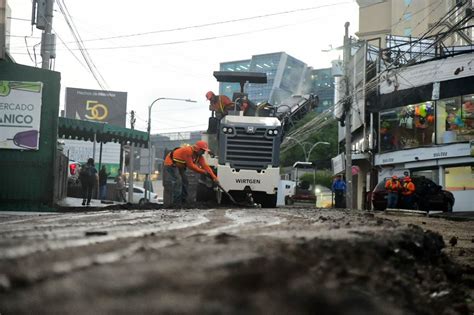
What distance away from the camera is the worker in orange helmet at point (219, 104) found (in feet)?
46.4

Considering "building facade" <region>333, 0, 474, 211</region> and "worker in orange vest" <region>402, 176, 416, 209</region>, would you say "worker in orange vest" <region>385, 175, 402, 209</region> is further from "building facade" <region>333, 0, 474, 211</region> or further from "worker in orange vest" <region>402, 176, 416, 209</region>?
"building facade" <region>333, 0, 474, 211</region>

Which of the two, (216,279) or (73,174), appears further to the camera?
(73,174)

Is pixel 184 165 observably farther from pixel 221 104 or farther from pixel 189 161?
pixel 221 104

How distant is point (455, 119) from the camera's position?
27.0m

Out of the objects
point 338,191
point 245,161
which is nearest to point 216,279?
point 245,161

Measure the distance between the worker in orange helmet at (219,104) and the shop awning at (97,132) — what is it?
4911 mm

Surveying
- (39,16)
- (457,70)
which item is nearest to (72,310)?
(39,16)

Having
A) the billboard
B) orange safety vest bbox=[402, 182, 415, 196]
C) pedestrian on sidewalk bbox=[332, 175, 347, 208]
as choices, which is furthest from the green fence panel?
the billboard

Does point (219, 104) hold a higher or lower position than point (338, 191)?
higher

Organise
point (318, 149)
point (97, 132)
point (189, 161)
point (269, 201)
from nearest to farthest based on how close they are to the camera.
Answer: point (189, 161) < point (269, 201) < point (97, 132) < point (318, 149)

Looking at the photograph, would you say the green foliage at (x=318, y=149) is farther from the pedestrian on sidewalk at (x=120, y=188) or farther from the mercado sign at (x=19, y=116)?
the mercado sign at (x=19, y=116)

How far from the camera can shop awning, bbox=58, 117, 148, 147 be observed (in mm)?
16922

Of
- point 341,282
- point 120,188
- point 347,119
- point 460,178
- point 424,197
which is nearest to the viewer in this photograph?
point 341,282

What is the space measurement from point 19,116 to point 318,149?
48497 millimetres
